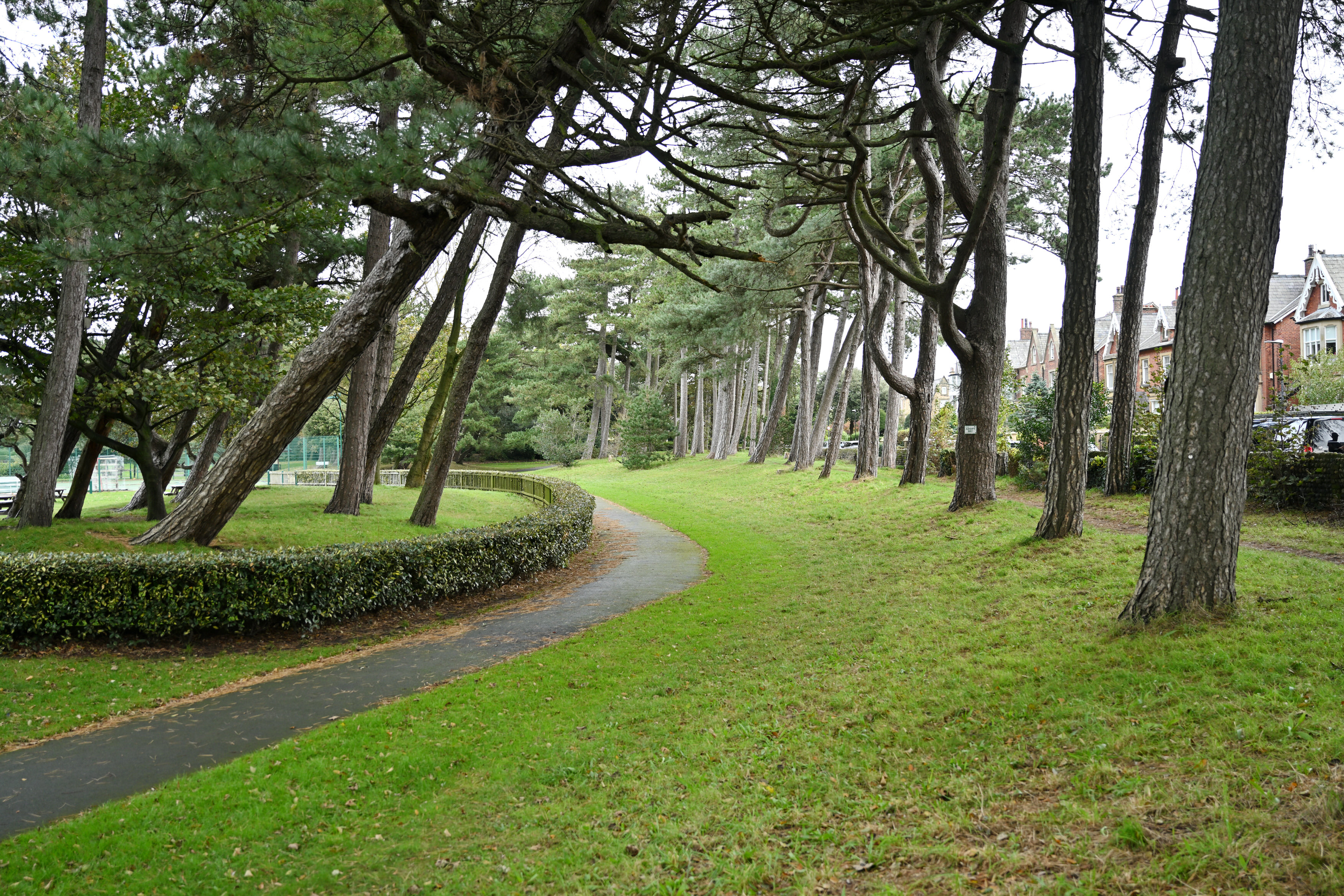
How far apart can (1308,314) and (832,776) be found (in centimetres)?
3650

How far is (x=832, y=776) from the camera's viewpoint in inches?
167

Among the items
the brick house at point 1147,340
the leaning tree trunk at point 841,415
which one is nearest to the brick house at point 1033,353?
the brick house at point 1147,340

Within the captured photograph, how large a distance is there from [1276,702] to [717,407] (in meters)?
33.6

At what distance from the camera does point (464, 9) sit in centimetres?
820

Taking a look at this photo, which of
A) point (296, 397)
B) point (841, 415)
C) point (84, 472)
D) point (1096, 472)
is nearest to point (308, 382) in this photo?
point (296, 397)

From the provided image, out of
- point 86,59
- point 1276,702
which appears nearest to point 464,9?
point 86,59

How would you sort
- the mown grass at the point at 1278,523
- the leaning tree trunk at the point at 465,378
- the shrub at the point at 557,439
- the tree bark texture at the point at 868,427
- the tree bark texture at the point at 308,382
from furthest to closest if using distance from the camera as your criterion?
the shrub at the point at 557,439, the tree bark texture at the point at 868,427, the leaning tree trunk at the point at 465,378, the tree bark texture at the point at 308,382, the mown grass at the point at 1278,523

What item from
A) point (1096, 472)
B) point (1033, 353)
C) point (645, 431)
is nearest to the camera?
point (1096, 472)

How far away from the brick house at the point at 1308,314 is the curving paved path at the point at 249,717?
2988 cm

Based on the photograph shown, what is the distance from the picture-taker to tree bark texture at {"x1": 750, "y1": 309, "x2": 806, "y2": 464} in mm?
28641

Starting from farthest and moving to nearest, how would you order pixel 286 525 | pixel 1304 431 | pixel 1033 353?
pixel 1033 353 < pixel 286 525 < pixel 1304 431

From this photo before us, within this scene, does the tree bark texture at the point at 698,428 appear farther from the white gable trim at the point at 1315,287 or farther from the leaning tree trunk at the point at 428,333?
the leaning tree trunk at the point at 428,333

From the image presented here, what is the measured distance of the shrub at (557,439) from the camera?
1741 inches

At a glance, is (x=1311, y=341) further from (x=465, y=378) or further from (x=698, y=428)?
(x=465, y=378)
